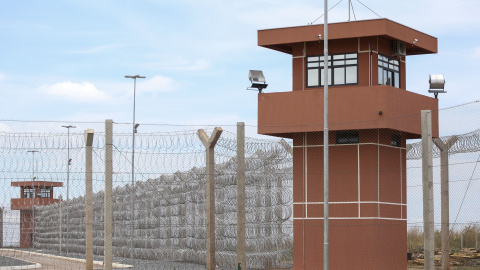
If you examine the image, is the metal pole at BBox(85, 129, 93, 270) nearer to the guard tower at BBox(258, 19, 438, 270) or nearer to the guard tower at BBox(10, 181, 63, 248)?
the guard tower at BBox(258, 19, 438, 270)

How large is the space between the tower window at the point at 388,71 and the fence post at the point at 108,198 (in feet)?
35.6

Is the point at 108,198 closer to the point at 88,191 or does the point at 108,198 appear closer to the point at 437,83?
the point at 88,191

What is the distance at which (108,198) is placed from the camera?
1005 inches

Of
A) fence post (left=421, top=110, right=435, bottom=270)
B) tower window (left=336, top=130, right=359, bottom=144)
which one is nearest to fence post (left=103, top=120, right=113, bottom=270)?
fence post (left=421, top=110, right=435, bottom=270)

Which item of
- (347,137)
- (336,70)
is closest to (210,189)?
(347,137)

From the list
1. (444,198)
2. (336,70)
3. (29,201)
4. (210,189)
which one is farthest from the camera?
(29,201)

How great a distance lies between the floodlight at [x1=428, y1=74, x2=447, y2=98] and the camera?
32.2 metres

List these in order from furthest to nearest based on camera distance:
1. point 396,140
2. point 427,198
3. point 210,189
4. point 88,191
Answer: point 396,140 < point 210,189 < point 88,191 < point 427,198

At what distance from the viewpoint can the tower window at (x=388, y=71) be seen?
32.0m

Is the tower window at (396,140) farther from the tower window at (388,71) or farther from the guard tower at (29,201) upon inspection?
the guard tower at (29,201)

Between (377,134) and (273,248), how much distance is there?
8.06m

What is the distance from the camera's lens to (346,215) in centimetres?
3125

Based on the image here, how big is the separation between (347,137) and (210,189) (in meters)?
6.82

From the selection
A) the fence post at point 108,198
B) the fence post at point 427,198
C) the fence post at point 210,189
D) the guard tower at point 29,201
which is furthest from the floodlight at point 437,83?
the guard tower at point 29,201
